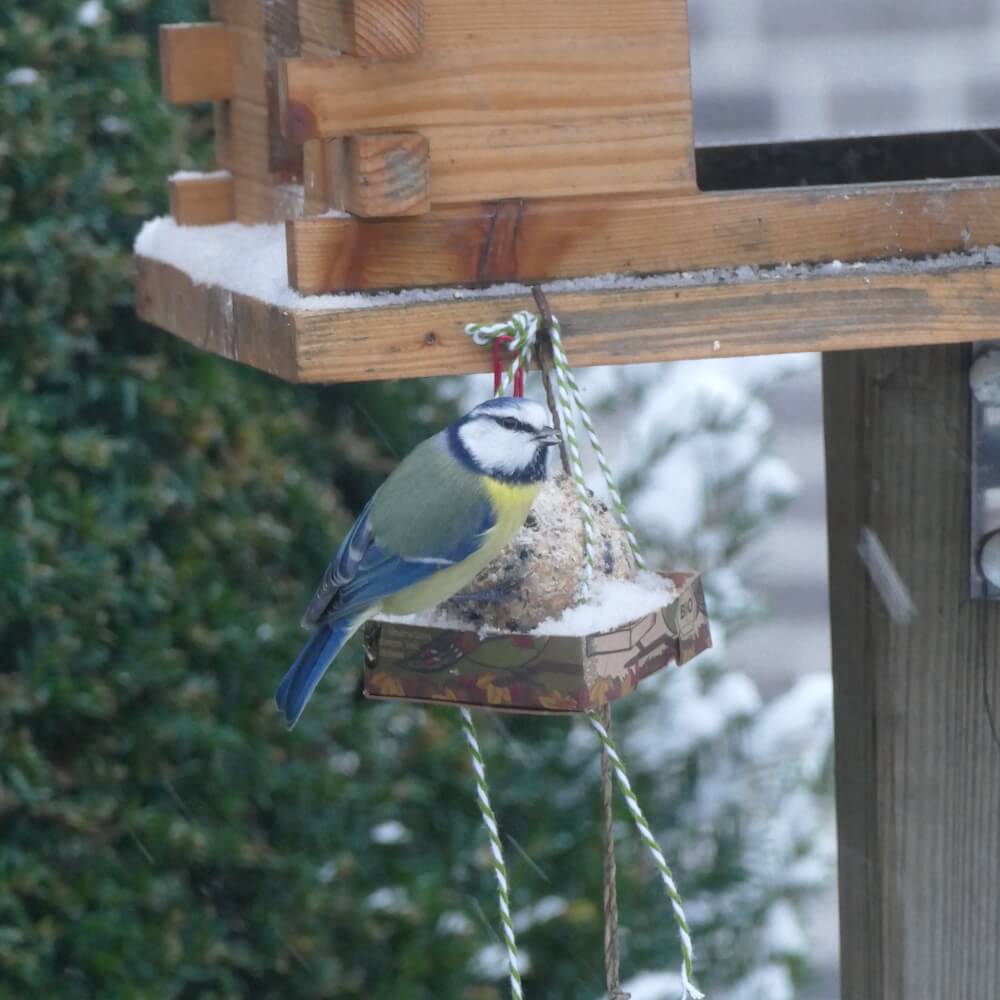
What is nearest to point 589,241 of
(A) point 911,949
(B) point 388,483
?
(B) point 388,483

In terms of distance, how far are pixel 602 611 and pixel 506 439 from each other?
0.17 metres

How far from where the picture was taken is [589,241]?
142 cm

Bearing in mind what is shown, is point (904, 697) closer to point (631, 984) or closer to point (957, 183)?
point (957, 183)

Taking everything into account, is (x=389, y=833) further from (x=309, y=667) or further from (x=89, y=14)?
(x=89, y=14)

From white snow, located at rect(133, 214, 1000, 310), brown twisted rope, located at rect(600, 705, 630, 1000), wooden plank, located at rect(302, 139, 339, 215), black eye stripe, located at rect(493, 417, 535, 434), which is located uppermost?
wooden plank, located at rect(302, 139, 339, 215)

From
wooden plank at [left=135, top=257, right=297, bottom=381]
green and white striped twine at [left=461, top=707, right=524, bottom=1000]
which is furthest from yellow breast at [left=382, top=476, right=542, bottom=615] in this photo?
wooden plank at [left=135, top=257, right=297, bottom=381]

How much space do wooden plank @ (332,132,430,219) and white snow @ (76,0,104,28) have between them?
1121mm

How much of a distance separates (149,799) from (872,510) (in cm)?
125

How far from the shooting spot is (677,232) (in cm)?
144

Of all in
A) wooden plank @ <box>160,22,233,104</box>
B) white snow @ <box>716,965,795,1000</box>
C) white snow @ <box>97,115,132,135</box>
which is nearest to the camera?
wooden plank @ <box>160,22,233,104</box>

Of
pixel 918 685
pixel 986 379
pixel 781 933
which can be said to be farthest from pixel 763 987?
pixel 986 379

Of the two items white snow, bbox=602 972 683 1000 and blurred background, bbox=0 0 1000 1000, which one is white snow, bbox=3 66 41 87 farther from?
white snow, bbox=602 972 683 1000

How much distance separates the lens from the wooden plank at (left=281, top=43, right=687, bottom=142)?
1325 millimetres

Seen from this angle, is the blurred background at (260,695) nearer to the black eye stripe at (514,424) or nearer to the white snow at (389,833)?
the white snow at (389,833)
